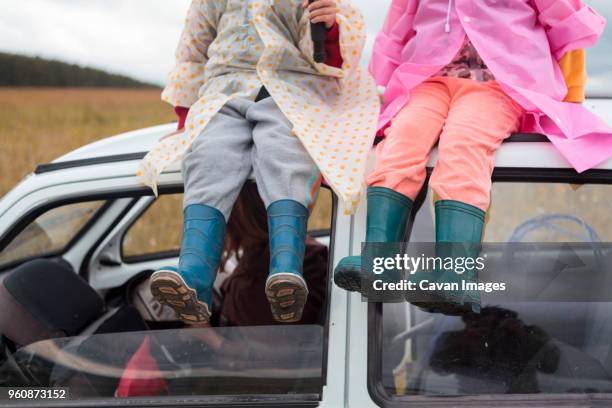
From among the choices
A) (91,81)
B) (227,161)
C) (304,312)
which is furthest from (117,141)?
(91,81)

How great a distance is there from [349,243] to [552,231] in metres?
0.79

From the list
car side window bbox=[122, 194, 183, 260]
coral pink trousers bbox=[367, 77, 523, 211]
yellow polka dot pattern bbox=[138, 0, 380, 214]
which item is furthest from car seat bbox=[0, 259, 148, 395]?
car side window bbox=[122, 194, 183, 260]

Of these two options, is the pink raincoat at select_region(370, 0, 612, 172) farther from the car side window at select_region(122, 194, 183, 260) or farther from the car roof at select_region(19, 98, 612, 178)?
the car side window at select_region(122, 194, 183, 260)

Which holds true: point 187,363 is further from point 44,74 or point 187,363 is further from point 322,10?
point 44,74

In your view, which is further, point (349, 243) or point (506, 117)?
point (506, 117)

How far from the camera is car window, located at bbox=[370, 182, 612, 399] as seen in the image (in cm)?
161

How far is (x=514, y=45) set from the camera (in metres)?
2.01

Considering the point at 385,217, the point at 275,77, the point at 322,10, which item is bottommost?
the point at 385,217

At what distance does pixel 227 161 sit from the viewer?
1795 mm

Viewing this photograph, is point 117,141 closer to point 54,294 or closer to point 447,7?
point 54,294

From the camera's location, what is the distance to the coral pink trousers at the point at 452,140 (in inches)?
64.7

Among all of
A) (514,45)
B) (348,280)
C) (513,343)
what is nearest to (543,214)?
(514,45)

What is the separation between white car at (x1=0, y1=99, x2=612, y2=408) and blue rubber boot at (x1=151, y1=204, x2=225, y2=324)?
103 mm

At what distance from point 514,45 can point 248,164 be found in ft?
2.73
